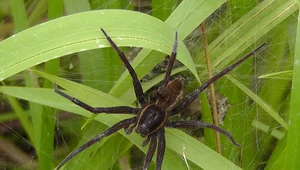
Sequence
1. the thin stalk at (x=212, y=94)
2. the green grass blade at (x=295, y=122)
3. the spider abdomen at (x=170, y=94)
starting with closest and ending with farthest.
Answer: the green grass blade at (x=295, y=122) → the spider abdomen at (x=170, y=94) → the thin stalk at (x=212, y=94)

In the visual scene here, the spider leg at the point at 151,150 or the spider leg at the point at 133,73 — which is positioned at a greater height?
the spider leg at the point at 133,73

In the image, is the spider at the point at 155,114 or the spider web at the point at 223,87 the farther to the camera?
the spider web at the point at 223,87

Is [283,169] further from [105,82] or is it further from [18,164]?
[18,164]

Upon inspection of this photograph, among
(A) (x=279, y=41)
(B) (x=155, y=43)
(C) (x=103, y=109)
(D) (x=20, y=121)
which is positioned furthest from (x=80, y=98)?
(A) (x=279, y=41)

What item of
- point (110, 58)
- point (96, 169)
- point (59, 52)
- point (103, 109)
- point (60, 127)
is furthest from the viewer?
point (60, 127)

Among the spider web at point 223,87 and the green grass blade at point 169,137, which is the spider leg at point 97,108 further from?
the spider web at point 223,87

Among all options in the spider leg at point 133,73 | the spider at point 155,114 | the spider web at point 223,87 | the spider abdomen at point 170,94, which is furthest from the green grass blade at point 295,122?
the spider leg at point 133,73

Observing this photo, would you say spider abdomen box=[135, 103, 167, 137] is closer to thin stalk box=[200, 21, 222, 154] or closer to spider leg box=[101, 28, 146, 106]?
spider leg box=[101, 28, 146, 106]

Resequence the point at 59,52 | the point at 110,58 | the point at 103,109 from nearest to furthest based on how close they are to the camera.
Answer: the point at 59,52, the point at 103,109, the point at 110,58
